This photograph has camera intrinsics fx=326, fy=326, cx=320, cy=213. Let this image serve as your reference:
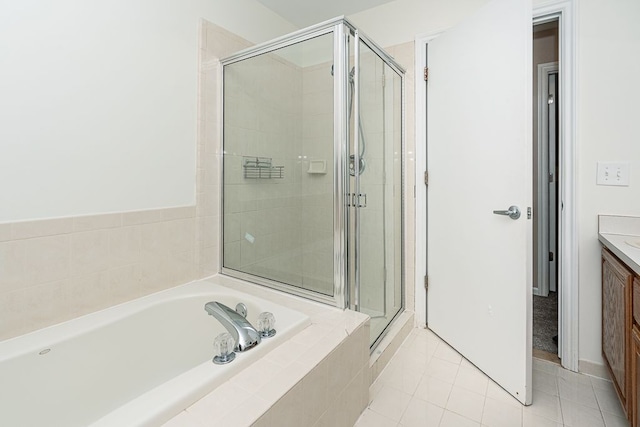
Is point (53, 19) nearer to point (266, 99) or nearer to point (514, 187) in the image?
point (266, 99)

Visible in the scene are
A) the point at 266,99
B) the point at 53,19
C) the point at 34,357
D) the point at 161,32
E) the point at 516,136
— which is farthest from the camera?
the point at 266,99

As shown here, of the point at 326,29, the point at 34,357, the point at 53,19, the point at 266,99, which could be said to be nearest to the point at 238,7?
the point at 266,99

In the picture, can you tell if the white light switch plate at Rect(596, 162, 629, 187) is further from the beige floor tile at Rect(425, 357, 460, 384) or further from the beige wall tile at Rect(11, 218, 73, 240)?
the beige wall tile at Rect(11, 218, 73, 240)

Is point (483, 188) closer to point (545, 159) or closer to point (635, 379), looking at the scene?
point (635, 379)

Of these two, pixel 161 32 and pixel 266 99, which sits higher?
pixel 161 32

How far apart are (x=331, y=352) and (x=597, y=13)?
219 cm

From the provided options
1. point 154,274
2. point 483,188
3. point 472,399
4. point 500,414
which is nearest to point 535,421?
point 500,414

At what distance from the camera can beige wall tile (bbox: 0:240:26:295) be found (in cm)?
127

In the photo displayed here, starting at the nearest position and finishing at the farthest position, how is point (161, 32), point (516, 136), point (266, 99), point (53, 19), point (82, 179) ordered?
point (53, 19), point (82, 179), point (516, 136), point (161, 32), point (266, 99)

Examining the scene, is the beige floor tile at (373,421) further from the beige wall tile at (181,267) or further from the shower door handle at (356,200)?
the beige wall tile at (181,267)

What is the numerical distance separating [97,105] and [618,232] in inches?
106

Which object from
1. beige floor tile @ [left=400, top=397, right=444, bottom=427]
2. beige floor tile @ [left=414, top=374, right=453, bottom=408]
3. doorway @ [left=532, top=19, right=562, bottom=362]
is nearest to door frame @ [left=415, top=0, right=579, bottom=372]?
beige floor tile @ [left=414, top=374, right=453, bottom=408]

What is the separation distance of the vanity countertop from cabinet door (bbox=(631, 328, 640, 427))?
37cm

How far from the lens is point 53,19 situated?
137 centimetres
